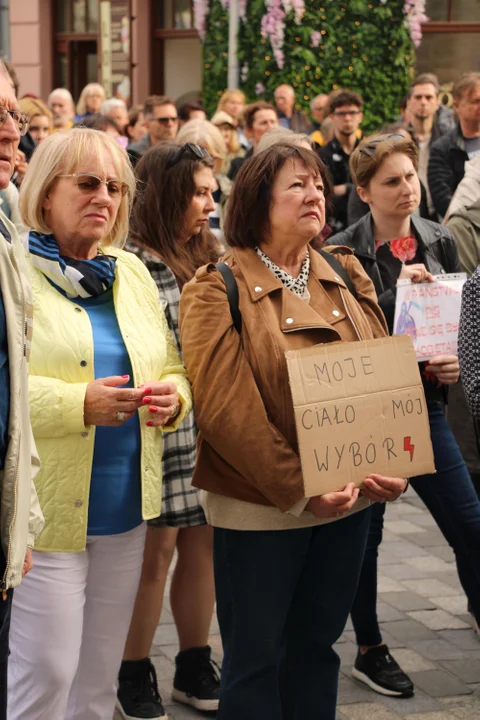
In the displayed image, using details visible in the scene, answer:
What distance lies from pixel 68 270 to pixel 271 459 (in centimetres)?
82

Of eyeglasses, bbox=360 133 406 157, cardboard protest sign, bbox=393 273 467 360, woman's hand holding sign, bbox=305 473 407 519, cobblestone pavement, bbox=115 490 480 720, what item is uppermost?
eyeglasses, bbox=360 133 406 157

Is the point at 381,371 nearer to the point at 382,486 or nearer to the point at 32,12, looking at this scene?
the point at 382,486

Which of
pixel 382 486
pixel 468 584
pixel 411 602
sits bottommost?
pixel 411 602

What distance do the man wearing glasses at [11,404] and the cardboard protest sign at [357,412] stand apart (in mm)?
819

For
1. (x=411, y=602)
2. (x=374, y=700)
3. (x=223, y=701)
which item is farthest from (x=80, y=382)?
(x=411, y=602)

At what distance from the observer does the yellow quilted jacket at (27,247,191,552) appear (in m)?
3.12

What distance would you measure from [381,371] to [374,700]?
5.59ft

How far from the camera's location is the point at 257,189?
135 inches

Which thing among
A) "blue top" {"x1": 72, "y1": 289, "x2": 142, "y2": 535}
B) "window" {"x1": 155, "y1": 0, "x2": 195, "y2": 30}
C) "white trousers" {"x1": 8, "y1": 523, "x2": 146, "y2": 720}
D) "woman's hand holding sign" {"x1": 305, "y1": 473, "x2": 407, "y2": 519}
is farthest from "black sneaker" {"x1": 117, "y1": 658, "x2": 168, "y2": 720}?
"window" {"x1": 155, "y1": 0, "x2": 195, "y2": 30}

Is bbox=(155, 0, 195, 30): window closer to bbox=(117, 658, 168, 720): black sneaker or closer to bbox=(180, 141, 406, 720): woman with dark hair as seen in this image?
bbox=(117, 658, 168, 720): black sneaker

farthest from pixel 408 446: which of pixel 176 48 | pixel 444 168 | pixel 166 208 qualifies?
pixel 176 48

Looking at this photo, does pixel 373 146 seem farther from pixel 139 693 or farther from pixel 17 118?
pixel 139 693

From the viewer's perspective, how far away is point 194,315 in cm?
332

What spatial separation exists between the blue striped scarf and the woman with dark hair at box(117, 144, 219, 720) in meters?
0.75
